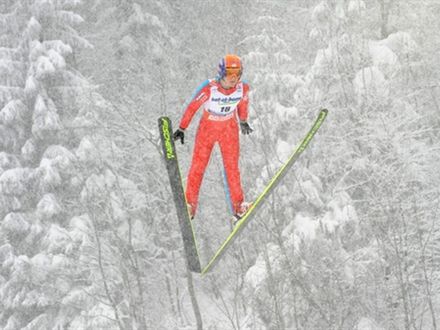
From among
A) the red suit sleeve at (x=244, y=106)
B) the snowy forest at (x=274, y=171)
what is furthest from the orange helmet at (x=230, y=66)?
the snowy forest at (x=274, y=171)

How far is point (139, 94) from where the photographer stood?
21453mm

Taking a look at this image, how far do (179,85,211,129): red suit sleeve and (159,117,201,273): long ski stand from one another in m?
0.13

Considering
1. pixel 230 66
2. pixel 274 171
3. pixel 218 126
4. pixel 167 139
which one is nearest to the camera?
pixel 230 66

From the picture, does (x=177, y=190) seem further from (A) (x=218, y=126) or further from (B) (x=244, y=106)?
(B) (x=244, y=106)

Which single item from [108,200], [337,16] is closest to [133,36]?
[108,200]

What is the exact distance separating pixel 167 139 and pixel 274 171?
10.3 metres

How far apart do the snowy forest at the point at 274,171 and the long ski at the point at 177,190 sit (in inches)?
→ 340

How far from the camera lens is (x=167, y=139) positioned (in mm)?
4855

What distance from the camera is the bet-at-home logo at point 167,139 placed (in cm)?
480

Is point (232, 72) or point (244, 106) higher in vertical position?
point (232, 72)

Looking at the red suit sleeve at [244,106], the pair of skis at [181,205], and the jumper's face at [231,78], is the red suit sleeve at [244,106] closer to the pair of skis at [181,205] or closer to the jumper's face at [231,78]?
the jumper's face at [231,78]

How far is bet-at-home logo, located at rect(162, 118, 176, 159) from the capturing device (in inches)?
189

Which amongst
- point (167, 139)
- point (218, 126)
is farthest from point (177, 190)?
point (218, 126)

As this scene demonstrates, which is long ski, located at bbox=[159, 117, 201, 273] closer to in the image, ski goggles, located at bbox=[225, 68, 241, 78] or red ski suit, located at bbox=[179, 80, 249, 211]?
red ski suit, located at bbox=[179, 80, 249, 211]
